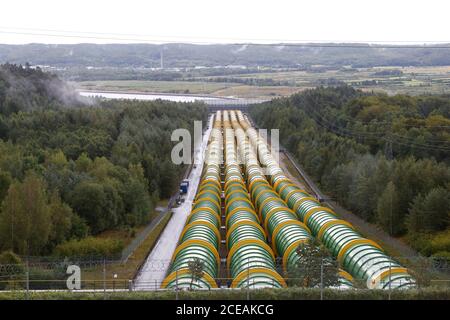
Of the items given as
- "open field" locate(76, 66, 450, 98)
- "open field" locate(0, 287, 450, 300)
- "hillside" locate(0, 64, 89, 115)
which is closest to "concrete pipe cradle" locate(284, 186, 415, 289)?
"open field" locate(0, 287, 450, 300)

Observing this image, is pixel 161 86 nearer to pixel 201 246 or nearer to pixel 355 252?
pixel 201 246

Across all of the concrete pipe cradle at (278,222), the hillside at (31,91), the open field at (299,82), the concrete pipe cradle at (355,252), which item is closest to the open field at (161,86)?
the open field at (299,82)

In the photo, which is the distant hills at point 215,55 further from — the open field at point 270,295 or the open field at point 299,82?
the open field at point 270,295

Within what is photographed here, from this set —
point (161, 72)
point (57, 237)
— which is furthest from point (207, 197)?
point (161, 72)

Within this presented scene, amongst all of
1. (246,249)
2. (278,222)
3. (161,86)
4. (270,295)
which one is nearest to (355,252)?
(246,249)

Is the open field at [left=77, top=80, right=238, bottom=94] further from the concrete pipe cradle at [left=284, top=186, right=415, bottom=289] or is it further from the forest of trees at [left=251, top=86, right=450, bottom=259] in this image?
the concrete pipe cradle at [left=284, top=186, right=415, bottom=289]

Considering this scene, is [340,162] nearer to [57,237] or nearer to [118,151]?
[118,151]
